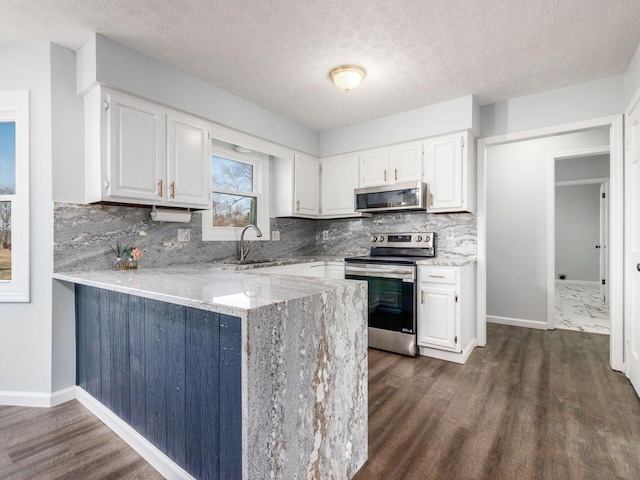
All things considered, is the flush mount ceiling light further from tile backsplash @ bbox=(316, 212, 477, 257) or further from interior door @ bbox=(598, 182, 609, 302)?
interior door @ bbox=(598, 182, 609, 302)

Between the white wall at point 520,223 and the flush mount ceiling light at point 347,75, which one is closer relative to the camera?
the flush mount ceiling light at point 347,75

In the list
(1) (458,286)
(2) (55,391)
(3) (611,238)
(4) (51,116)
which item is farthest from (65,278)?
(3) (611,238)

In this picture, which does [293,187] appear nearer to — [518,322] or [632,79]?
[632,79]

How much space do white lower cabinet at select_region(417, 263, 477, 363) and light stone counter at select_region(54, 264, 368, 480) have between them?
159 cm

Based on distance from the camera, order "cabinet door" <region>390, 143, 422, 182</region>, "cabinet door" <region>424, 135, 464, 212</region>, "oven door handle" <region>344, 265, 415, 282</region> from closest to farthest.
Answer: "oven door handle" <region>344, 265, 415, 282</region> < "cabinet door" <region>424, 135, 464, 212</region> < "cabinet door" <region>390, 143, 422, 182</region>

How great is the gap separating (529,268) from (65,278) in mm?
4625

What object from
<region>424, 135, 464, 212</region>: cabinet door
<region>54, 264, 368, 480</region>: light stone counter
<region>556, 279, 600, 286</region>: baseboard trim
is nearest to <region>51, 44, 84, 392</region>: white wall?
<region>54, 264, 368, 480</region>: light stone counter

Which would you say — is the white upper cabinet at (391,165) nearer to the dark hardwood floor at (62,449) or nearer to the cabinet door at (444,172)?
the cabinet door at (444,172)

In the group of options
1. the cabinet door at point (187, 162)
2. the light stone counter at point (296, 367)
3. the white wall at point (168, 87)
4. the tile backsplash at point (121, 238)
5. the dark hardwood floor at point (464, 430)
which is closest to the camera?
the light stone counter at point (296, 367)

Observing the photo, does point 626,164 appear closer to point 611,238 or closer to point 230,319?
A: point 611,238

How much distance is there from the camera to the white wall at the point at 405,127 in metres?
3.15

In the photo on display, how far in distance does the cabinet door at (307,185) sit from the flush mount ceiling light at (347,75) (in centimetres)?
138

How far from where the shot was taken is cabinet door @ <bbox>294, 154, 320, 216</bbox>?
154 inches

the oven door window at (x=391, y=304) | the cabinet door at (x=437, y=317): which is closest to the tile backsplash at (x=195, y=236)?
the cabinet door at (x=437, y=317)
